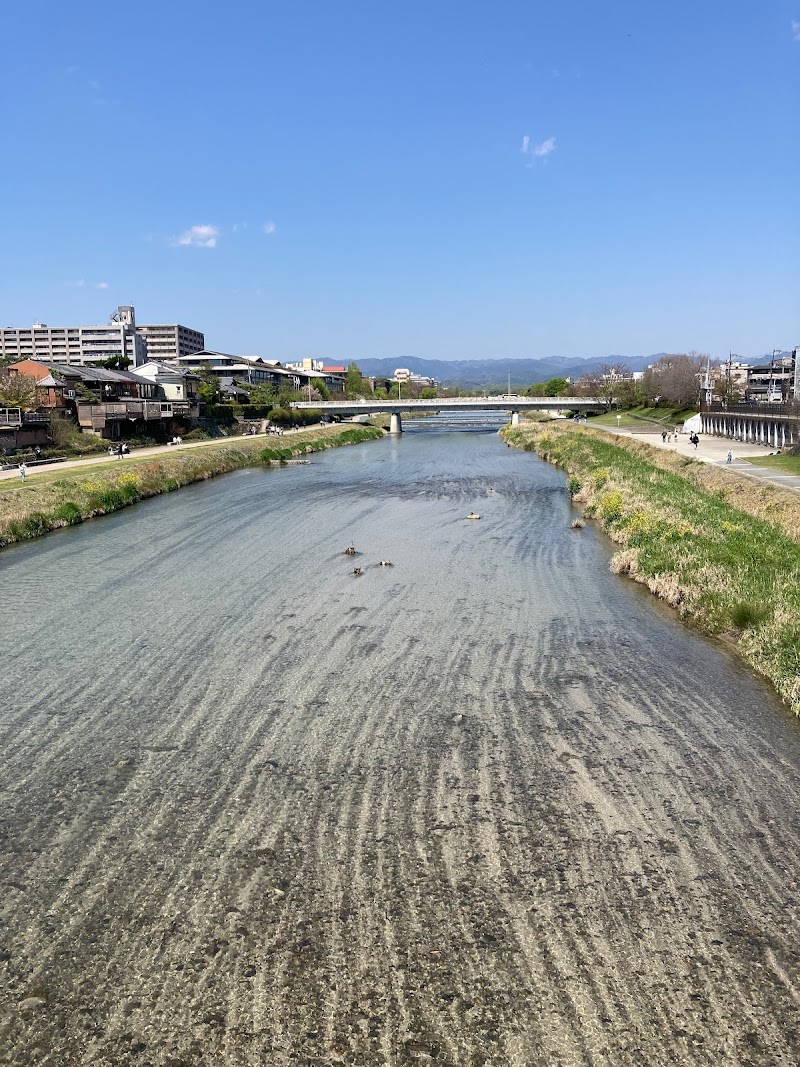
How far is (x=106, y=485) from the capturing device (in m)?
30.9

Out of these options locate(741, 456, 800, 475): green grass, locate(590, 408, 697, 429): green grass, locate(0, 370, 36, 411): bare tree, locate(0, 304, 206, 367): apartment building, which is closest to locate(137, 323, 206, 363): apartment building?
locate(0, 304, 206, 367): apartment building

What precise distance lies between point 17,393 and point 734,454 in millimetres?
37493

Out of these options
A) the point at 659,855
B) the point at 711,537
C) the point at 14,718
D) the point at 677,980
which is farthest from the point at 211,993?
the point at 711,537

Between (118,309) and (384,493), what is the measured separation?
9789cm

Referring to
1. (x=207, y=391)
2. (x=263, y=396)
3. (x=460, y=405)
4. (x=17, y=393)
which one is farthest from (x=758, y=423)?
(x=263, y=396)

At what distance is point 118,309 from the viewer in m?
118

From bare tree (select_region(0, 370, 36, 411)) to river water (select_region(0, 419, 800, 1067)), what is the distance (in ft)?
103

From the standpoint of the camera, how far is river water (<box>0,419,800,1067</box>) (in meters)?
5.13

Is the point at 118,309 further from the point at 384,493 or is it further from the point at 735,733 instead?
the point at 735,733

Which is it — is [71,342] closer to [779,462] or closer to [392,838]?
[779,462]

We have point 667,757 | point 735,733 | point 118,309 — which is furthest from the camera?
point 118,309

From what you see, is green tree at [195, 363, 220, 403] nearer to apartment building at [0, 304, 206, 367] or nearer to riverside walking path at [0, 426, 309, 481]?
riverside walking path at [0, 426, 309, 481]

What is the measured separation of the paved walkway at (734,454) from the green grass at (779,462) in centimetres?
37

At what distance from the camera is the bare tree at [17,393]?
42531 millimetres
